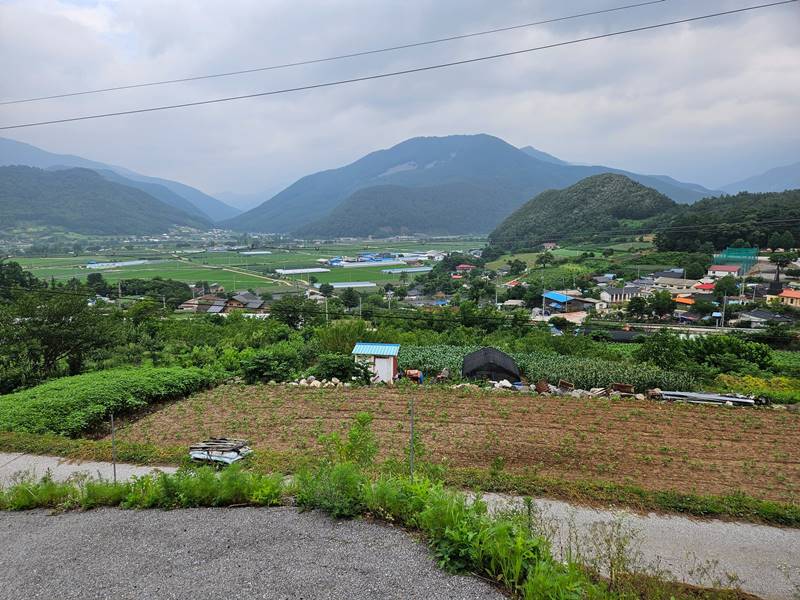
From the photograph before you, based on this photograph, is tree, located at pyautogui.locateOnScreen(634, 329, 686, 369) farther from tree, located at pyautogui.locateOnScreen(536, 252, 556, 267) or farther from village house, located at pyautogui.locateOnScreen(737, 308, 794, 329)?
tree, located at pyautogui.locateOnScreen(536, 252, 556, 267)

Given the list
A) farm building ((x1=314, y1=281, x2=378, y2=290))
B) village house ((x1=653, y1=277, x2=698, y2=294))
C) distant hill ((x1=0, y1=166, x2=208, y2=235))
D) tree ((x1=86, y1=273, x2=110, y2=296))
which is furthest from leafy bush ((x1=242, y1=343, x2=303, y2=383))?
distant hill ((x1=0, y1=166, x2=208, y2=235))

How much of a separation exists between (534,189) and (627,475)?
179m

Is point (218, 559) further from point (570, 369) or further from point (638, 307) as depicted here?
point (638, 307)

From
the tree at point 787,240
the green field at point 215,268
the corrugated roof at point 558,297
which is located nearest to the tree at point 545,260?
the corrugated roof at point 558,297

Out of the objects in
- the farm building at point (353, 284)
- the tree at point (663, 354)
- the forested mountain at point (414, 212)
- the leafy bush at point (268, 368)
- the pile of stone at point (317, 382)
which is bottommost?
the farm building at point (353, 284)

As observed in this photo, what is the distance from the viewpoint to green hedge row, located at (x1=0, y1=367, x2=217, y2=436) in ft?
27.1

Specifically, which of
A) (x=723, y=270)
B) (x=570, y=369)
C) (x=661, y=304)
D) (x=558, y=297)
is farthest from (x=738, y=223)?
(x=570, y=369)

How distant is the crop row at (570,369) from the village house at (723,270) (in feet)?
103

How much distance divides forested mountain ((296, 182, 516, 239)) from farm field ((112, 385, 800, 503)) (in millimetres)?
103824

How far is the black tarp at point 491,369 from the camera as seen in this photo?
40.7ft

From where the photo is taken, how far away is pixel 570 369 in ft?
41.9

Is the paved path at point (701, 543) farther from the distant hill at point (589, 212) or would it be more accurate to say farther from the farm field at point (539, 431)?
the distant hill at point (589, 212)

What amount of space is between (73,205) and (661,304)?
115600 mm

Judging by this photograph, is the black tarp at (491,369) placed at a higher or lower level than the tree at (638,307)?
higher
